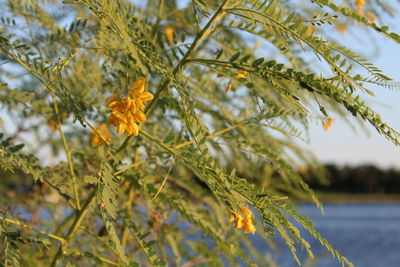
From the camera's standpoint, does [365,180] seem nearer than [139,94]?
No

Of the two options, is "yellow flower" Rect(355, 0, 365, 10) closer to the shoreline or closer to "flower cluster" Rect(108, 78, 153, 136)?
"flower cluster" Rect(108, 78, 153, 136)

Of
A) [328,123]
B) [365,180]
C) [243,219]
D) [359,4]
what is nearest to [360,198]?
[365,180]

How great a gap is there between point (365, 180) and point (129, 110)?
3740cm

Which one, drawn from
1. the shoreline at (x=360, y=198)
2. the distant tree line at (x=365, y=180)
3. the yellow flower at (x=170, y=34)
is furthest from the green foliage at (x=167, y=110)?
the shoreline at (x=360, y=198)

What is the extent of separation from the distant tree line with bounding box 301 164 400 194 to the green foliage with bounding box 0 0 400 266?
1360 inches

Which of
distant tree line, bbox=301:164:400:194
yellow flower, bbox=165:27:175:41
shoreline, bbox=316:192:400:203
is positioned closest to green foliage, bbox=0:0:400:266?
yellow flower, bbox=165:27:175:41

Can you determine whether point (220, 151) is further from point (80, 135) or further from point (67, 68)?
point (80, 135)

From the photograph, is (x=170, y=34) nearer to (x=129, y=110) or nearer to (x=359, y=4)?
(x=359, y=4)

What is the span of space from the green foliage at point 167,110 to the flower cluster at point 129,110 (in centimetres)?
5

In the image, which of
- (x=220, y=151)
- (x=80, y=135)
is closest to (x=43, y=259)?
(x=80, y=135)

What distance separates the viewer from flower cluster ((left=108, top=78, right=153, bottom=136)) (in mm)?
809

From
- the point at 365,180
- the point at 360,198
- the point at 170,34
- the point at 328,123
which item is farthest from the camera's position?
the point at 360,198

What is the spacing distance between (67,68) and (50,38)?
0.30 ft

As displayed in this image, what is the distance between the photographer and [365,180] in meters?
36.1
